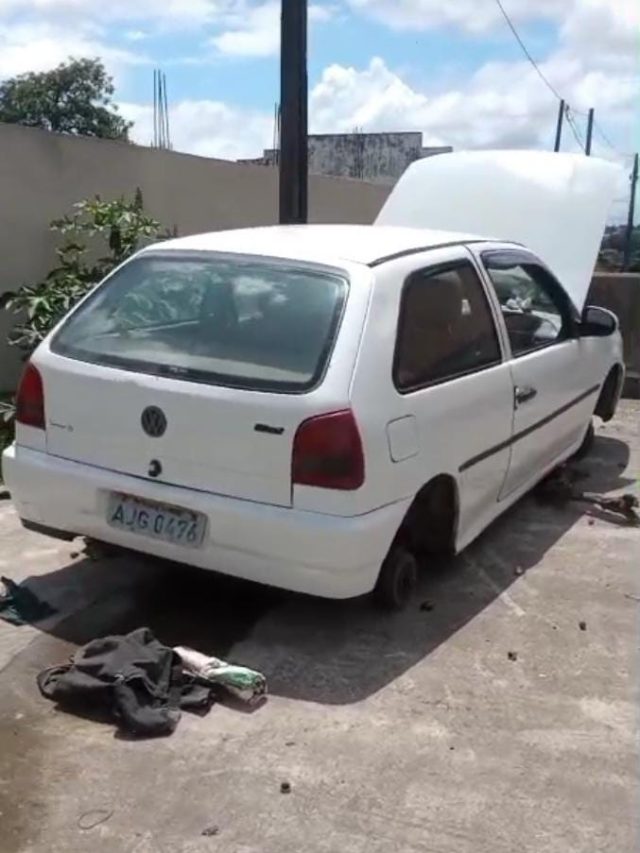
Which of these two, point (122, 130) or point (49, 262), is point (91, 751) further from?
point (122, 130)

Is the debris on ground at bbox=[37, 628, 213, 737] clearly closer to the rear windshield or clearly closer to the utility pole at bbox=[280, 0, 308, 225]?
the rear windshield

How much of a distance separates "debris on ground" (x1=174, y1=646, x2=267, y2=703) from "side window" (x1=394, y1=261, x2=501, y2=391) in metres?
1.20

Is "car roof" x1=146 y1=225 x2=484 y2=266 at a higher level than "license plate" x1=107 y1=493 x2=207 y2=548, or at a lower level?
higher

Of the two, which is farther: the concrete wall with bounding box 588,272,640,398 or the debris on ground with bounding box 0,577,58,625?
the concrete wall with bounding box 588,272,640,398

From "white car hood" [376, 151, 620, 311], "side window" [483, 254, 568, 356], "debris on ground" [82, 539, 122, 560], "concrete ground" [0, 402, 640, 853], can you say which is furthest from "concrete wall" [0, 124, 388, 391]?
"side window" [483, 254, 568, 356]

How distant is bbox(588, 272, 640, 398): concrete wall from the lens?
383 inches

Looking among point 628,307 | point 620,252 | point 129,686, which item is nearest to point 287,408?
point 129,686

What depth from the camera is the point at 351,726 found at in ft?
10.8

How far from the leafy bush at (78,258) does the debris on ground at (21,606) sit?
11.5 ft

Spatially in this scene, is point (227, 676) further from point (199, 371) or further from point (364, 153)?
point (364, 153)

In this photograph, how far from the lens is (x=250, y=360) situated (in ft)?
12.3

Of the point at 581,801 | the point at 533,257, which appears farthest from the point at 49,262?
the point at 581,801

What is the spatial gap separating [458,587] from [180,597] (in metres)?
1.27

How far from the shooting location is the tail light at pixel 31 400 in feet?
13.2
